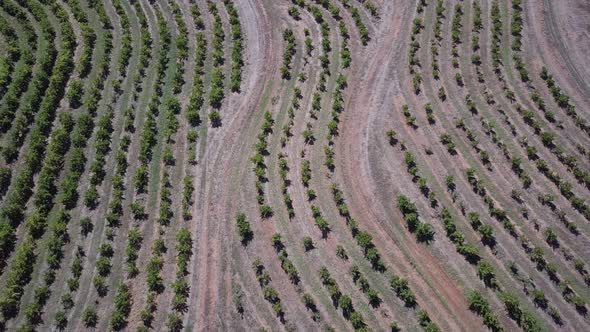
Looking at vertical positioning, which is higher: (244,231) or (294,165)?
(294,165)

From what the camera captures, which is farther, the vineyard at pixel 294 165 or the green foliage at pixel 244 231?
the green foliage at pixel 244 231

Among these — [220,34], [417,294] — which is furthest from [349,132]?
[220,34]

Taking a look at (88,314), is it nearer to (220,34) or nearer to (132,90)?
(132,90)

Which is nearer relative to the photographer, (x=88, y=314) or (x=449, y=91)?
(x=88, y=314)

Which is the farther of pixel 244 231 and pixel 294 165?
pixel 294 165

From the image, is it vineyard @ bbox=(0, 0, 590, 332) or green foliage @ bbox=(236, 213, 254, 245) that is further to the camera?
green foliage @ bbox=(236, 213, 254, 245)

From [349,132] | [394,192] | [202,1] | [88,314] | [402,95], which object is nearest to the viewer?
[88,314]

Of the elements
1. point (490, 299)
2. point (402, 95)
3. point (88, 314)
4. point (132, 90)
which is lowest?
point (88, 314)

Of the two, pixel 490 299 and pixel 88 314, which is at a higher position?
pixel 490 299
